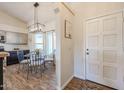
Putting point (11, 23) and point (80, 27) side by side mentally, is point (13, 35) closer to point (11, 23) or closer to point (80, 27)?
point (11, 23)

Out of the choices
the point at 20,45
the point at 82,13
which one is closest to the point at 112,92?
the point at 82,13

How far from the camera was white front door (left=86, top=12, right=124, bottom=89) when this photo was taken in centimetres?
277

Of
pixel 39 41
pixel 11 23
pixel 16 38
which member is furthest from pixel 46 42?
pixel 11 23

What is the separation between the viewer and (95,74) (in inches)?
132

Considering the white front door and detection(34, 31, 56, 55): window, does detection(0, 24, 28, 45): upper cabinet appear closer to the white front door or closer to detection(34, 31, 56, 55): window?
detection(34, 31, 56, 55): window

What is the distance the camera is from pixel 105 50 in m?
3.04

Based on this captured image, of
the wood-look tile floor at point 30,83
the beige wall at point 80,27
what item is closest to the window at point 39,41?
the wood-look tile floor at point 30,83

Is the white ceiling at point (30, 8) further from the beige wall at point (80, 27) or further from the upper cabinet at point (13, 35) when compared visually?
the beige wall at point (80, 27)

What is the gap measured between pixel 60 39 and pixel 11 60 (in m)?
4.44

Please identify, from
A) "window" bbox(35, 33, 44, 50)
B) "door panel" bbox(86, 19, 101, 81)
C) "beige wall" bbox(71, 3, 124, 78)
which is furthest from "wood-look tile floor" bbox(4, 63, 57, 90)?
"window" bbox(35, 33, 44, 50)

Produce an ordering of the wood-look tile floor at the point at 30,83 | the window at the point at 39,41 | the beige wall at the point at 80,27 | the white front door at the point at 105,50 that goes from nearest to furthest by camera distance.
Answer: the white front door at the point at 105,50 < the wood-look tile floor at the point at 30,83 < the beige wall at the point at 80,27 < the window at the point at 39,41

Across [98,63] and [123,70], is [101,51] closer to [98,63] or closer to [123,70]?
[98,63]

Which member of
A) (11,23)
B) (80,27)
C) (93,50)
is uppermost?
(11,23)

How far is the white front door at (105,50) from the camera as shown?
2.77m
